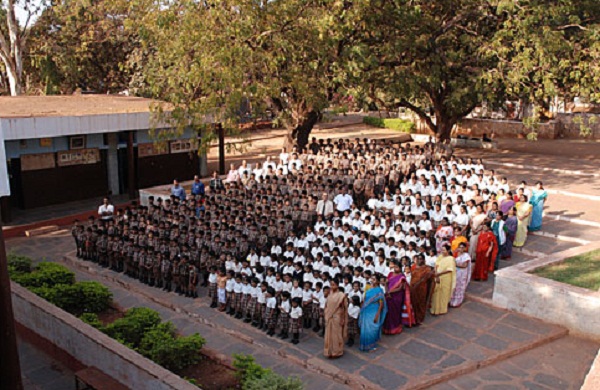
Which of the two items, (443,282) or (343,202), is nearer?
(443,282)

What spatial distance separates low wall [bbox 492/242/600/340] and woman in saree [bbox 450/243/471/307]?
0.56 m

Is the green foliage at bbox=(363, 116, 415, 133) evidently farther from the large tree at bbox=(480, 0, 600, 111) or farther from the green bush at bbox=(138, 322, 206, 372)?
the green bush at bbox=(138, 322, 206, 372)

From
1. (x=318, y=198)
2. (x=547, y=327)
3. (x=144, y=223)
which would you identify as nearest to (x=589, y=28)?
(x=318, y=198)

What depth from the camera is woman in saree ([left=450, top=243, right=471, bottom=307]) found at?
399 inches

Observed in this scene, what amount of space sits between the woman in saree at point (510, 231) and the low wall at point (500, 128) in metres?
20.7

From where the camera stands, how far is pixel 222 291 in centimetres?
1021

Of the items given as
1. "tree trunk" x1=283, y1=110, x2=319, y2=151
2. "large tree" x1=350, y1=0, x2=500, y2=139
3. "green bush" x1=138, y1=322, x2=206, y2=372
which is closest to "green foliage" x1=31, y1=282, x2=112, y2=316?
"green bush" x1=138, y1=322, x2=206, y2=372

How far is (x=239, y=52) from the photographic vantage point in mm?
15000

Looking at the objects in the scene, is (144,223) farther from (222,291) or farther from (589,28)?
(589,28)

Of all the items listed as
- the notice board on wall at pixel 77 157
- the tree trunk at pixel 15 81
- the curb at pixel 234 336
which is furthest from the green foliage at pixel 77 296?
the tree trunk at pixel 15 81

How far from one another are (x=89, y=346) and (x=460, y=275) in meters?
6.04

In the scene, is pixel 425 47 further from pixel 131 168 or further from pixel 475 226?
pixel 131 168

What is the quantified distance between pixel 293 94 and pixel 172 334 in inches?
413

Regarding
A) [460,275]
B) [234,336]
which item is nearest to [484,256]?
[460,275]
